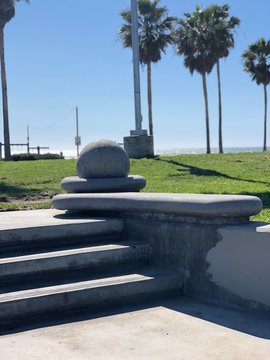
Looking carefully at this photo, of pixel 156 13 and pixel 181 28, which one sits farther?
pixel 181 28

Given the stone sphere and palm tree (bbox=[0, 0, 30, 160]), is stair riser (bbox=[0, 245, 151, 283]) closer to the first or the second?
the stone sphere

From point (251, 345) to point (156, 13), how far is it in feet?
103

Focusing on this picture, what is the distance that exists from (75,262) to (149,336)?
129 centimetres

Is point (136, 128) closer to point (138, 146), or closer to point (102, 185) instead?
point (138, 146)

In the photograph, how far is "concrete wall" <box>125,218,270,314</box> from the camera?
447cm

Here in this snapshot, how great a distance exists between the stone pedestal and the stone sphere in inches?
528

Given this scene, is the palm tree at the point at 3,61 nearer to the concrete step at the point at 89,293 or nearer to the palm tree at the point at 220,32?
the palm tree at the point at 220,32

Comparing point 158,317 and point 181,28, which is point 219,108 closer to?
point 181,28

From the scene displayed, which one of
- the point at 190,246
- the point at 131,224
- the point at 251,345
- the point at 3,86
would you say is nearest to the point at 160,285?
the point at 190,246

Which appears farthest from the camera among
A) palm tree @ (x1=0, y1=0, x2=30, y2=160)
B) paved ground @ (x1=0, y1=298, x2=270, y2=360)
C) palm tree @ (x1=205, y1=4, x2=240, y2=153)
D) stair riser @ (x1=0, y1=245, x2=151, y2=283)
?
palm tree @ (x1=205, y1=4, x2=240, y2=153)

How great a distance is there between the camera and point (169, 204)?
5180 millimetres

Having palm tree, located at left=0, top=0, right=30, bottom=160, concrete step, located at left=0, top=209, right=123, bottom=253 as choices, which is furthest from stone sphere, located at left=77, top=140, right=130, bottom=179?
palm tree, located at left=0, top=0, right=30, bottom=160

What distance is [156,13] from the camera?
108ft

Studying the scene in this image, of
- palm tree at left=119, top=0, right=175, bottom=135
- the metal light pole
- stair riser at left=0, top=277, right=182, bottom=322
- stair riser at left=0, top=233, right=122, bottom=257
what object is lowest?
stair riser at left=0, top=277, right=182, bottom=322
